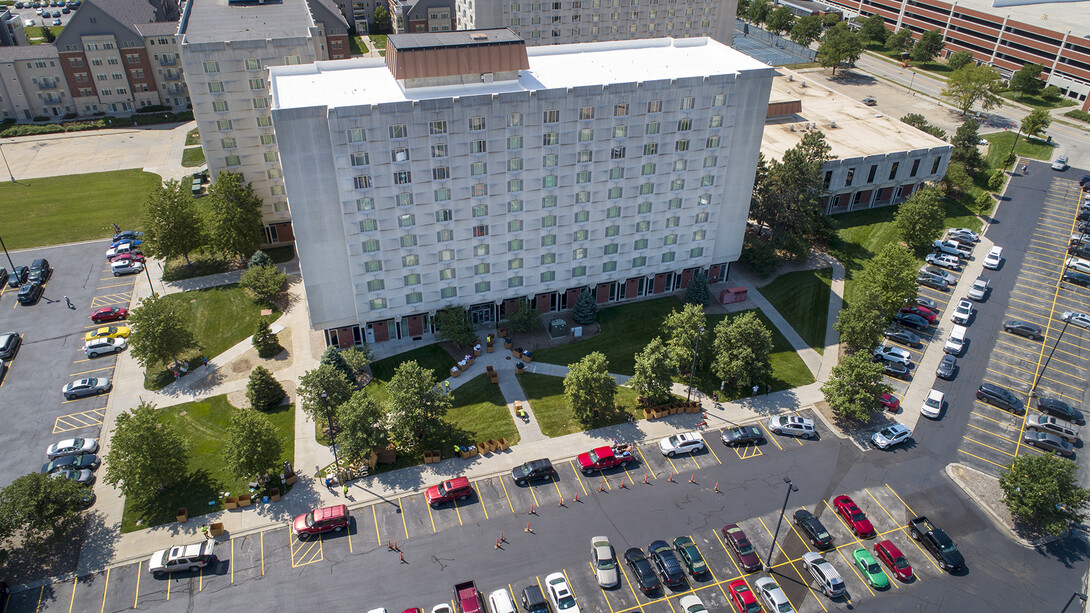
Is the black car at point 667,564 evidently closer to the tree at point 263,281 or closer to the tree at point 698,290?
the tree at point 698,290

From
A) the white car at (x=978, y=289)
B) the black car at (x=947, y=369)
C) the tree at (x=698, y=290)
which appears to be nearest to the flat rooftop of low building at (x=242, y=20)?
the tree at (x=698, y=290)

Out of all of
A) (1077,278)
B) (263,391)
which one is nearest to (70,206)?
(263,391)

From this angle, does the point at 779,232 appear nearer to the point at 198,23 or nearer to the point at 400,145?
the point at 400,145

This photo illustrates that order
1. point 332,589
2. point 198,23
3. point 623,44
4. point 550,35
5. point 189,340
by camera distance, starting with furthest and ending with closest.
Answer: point 550,35 < point 198,23 < point 623,44 < point 189,340 < point 332,589

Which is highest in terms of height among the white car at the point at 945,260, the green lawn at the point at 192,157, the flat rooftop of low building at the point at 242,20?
the flat rooftop of low building at the point at 242,20

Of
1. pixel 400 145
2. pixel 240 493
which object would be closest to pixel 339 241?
pixel 400 145

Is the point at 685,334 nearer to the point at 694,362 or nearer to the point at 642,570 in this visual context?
the point at 694,362
